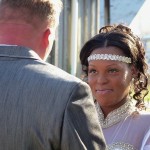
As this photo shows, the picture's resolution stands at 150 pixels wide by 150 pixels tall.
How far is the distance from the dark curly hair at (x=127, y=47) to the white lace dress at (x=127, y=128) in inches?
7.3

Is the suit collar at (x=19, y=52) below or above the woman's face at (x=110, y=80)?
above

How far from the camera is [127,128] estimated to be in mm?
2764

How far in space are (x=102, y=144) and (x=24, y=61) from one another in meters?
0.40

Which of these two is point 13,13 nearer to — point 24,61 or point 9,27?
point 9,27

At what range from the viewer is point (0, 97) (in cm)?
183

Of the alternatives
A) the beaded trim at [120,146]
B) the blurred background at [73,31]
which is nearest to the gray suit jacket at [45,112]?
the beaded trim at [120,146]

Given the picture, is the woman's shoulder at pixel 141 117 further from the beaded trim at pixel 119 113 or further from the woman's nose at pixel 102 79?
the woman's nose at pixel 102 79

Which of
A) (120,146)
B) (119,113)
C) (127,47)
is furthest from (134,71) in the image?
(120,146)

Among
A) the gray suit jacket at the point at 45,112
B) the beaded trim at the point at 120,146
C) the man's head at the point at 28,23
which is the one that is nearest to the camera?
the gray suit jacket at the point at 45,112

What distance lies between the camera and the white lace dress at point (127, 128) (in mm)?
2689

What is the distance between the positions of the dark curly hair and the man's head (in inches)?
41.3

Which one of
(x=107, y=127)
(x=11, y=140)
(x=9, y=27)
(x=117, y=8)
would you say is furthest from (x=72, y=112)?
(x=117, y=8)

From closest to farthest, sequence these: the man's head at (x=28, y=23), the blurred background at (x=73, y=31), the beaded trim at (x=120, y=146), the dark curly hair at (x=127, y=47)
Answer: the man's head at (x=28, y=23) → the beaded trim at (x=120, y=146) → the dark curly hair at (x=127, y=47) → the blurred background at (x=73, y=31)

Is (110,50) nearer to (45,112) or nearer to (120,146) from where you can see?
(120,146)
